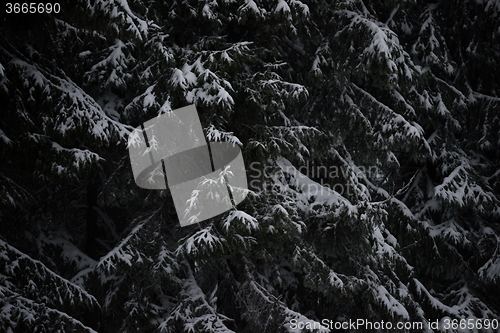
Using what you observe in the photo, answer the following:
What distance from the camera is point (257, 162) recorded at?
22.6ft

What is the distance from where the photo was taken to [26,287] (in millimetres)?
5695

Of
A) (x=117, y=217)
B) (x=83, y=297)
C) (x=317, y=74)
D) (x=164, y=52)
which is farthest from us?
(x=117, y=217)

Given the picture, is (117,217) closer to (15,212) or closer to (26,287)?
(15,212)

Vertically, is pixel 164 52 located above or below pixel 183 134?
above

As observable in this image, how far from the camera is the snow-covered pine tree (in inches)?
228

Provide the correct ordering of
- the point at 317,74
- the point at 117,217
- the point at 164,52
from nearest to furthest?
the point at 164,52, the point at 317,74, the point at 117,217

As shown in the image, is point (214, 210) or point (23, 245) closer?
point (214, 210)

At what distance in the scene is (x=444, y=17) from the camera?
34.4 feet

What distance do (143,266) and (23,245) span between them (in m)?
1.91

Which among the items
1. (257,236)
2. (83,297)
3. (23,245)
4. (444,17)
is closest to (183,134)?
(257,236)

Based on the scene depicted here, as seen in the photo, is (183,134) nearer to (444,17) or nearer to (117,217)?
(117,217)

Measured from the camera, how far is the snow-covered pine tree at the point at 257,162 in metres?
5.78

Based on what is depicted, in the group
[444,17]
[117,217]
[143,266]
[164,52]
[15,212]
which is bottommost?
[117,217]

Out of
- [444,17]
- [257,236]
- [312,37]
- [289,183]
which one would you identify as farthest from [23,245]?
[444,17]
